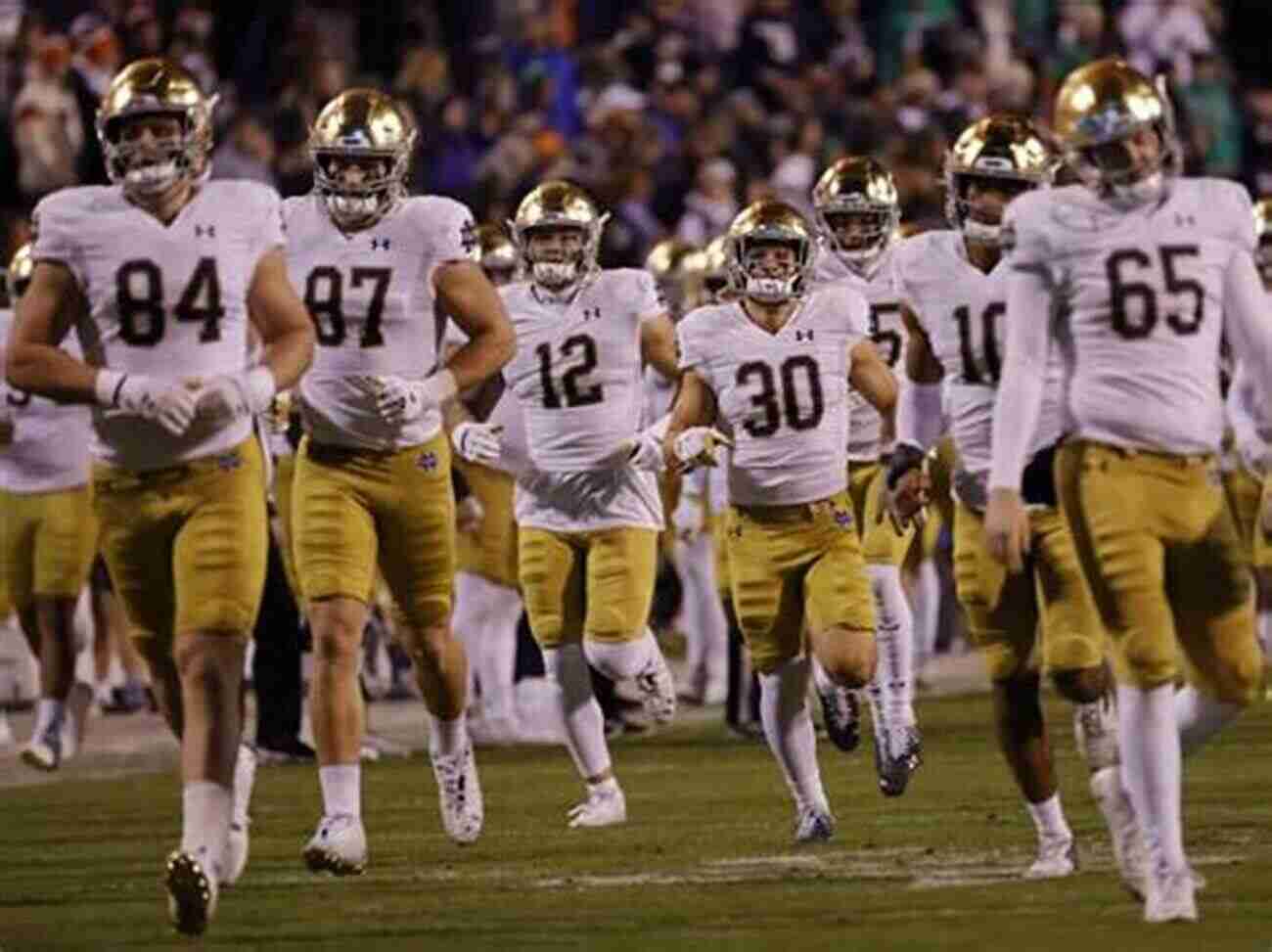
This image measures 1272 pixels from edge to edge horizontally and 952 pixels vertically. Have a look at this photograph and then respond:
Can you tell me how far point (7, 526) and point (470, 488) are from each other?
5.03ft

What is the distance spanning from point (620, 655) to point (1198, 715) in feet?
10.4

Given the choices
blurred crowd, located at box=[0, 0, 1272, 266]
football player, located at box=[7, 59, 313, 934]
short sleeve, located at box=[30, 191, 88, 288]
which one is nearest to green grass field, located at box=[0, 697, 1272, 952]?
football player, located at box=[7, 59, 313, 934]

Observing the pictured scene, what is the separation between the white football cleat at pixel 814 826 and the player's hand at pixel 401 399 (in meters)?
1.42

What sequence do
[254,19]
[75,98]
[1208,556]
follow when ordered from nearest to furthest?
[1208,556]
[75,98]
[254,19]

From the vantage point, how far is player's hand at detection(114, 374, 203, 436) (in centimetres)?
857

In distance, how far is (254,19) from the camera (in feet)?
66.8

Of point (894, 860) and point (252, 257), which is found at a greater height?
point (252, 257)

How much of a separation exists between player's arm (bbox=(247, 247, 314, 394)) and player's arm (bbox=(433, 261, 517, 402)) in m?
1.15

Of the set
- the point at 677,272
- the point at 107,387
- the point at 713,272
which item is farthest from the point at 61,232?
the point at 677,272

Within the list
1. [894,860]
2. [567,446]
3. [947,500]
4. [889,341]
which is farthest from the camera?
[889,341]

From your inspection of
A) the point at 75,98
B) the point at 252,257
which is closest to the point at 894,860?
the point at 252,257

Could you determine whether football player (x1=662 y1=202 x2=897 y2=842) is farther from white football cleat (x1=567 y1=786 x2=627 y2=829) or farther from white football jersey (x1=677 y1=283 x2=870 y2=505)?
white football cleat (x1=567 y1=786 x2=627 y2=829)

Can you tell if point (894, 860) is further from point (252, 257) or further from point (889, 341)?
point (889, 341)

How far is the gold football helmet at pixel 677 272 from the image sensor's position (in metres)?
16.0
